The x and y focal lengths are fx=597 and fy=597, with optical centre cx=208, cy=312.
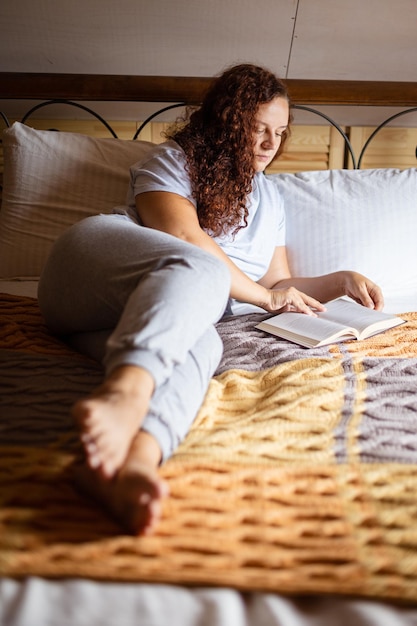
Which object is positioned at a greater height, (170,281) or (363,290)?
(170,281)

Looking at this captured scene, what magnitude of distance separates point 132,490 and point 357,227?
1197 millimetres

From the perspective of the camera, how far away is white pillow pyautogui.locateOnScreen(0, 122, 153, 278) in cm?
163

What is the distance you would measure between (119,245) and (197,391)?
290mm

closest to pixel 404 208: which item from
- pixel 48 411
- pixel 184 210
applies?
pixel 184 210

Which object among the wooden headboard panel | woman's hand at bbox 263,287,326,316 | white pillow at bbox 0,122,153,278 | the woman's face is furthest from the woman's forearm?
the wooden headboard panel

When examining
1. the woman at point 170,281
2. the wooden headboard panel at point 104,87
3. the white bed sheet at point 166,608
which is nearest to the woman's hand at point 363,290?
the woman at point 170,281

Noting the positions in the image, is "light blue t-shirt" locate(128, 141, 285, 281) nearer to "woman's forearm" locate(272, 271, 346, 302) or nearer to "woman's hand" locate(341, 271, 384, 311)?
"woman's forearm" locate(272, 271, 346, 302)

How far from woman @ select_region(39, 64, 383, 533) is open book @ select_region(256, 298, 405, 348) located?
6cm

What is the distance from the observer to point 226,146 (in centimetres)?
142

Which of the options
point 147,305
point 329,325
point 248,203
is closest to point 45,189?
point 248,203

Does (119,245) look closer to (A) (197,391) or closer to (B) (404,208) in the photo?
(A) (197,391)

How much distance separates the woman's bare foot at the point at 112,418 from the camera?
2.11 feet

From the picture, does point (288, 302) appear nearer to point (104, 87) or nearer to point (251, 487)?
point (251, 487)

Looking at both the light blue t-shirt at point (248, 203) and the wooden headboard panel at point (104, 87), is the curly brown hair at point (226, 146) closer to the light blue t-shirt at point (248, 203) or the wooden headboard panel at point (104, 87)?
the light blue t-shirt at point (248, 203)
